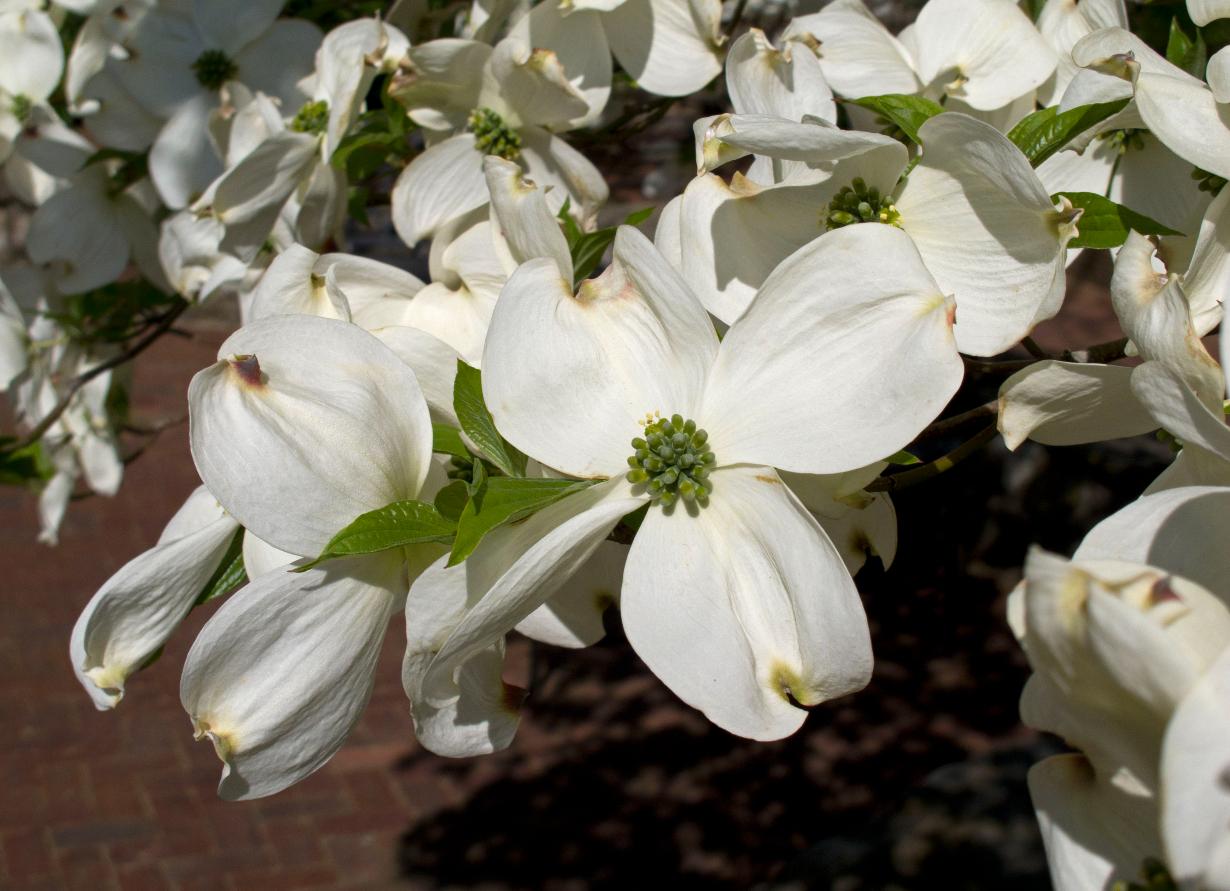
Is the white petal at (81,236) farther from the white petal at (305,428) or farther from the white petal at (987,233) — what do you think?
the white petal at (987,233)

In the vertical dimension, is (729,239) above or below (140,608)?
above

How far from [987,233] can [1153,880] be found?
0.31 meters

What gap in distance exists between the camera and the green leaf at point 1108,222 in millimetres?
604

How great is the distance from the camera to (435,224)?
936mm

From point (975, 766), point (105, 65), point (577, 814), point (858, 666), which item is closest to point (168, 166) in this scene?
point (105, 65)

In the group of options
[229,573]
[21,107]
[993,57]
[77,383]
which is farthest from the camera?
[77,383]

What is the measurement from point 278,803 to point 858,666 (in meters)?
2.65

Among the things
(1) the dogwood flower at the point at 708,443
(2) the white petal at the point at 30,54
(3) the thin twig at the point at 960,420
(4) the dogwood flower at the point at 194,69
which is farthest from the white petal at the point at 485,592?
(2) the white petal at the point at 30,54

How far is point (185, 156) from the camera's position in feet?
4.21

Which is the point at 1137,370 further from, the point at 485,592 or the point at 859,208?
the point at 485,592

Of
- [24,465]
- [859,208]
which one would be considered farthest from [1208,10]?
[24,465]

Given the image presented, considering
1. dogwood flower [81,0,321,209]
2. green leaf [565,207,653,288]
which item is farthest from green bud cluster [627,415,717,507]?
dogwood flower [81,0,321,209]

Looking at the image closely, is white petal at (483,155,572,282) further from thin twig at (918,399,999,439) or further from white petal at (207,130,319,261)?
white petal at (207,130,319,261)

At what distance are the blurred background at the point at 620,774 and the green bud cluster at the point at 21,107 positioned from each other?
3.39 feet
